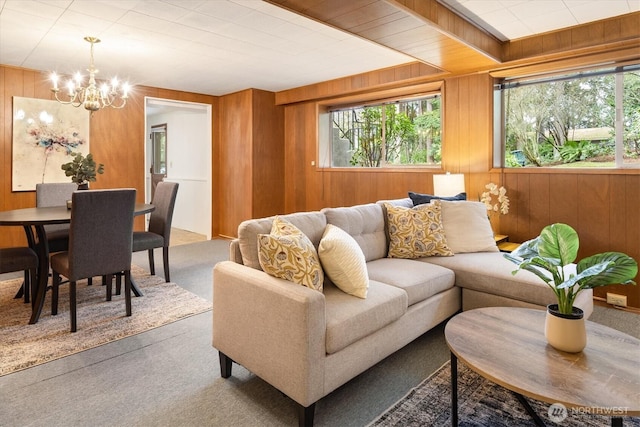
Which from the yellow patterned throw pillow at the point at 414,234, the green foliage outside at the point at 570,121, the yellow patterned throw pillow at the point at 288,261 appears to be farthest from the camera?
the green foliage outside at the point at 570,121

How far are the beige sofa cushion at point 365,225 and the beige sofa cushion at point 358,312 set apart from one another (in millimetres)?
565

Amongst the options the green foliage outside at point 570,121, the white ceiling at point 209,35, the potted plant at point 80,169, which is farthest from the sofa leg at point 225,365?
the green foliage outside at point 570,121

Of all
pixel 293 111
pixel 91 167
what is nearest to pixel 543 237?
pixel 91 167

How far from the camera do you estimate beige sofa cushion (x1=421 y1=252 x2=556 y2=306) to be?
8.00ft

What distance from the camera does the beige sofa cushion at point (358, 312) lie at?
1.76 meters

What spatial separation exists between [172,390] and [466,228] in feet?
8.06

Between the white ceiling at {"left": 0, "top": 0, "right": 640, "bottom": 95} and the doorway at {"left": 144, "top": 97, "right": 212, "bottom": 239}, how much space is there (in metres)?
1.49

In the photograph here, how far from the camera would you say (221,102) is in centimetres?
643

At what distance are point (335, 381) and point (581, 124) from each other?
10.9 ft

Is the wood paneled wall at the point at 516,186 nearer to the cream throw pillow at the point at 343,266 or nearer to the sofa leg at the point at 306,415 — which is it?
the cream throw pillow at the point at 343,266

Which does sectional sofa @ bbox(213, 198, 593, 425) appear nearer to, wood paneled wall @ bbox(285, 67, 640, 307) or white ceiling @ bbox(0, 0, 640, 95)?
wood paneled wall @ bbox(285, 67, 640, 307)

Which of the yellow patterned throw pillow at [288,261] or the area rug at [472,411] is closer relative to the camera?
the area rug at [472,411]

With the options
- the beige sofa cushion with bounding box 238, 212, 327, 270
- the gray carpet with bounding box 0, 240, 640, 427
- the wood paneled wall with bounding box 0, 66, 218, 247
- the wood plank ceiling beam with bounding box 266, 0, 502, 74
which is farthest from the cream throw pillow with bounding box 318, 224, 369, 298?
the wood paneled wall with bounding box 0, 66, 218, 247

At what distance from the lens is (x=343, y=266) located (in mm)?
2092
